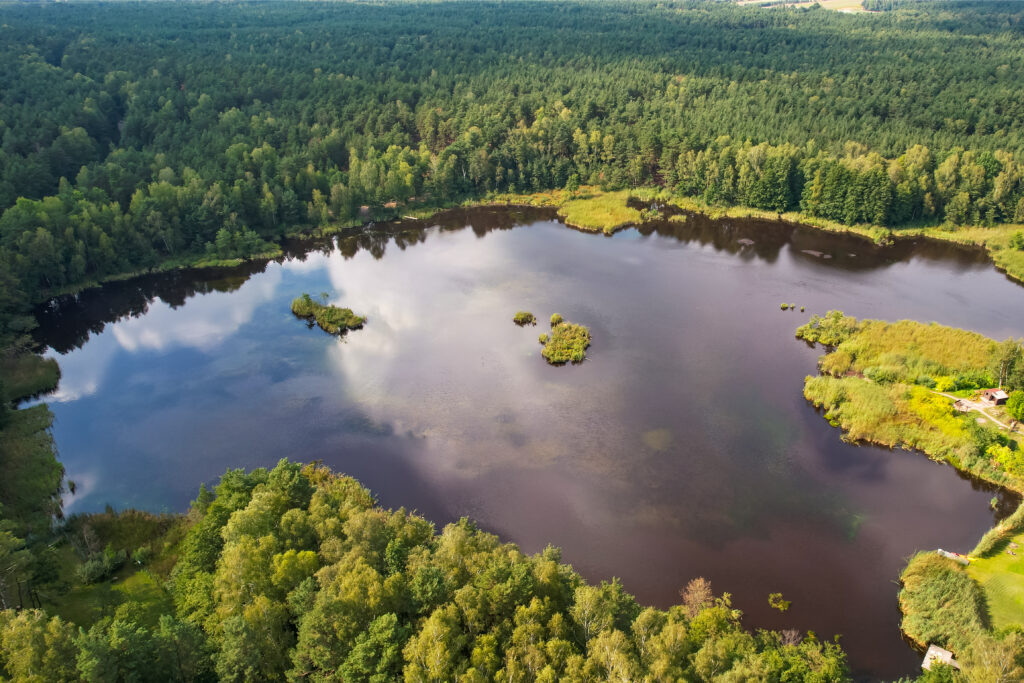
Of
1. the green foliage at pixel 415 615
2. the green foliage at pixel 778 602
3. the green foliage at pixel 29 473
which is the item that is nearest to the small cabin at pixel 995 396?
the green foliage at pixel 778 602

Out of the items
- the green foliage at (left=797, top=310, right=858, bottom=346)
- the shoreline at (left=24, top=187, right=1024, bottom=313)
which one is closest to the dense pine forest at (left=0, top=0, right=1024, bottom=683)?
the shoreline at (left=24, top=187, right=1024, bottom=313)

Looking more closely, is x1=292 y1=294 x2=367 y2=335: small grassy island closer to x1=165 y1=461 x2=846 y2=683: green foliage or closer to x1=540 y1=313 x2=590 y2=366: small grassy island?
x1=540 y1=313 x2=590 y2=366: small grassy island

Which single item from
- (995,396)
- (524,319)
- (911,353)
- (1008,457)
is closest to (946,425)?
(1008,457)

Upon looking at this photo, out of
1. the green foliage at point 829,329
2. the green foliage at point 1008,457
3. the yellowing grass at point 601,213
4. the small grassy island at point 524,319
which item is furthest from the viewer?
the yellowing grass at point 601,213

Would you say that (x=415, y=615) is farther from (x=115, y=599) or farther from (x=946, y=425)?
(x=946, y=425)

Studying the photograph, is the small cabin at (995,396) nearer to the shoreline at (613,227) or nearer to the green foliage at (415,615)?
the green foliage at (415,615)

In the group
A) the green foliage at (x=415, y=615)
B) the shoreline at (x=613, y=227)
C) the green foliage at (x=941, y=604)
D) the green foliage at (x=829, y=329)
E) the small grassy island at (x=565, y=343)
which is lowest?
the shoreline at (x=613, y=227)

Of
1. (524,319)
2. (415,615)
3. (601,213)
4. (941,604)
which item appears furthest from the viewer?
(601,213)
